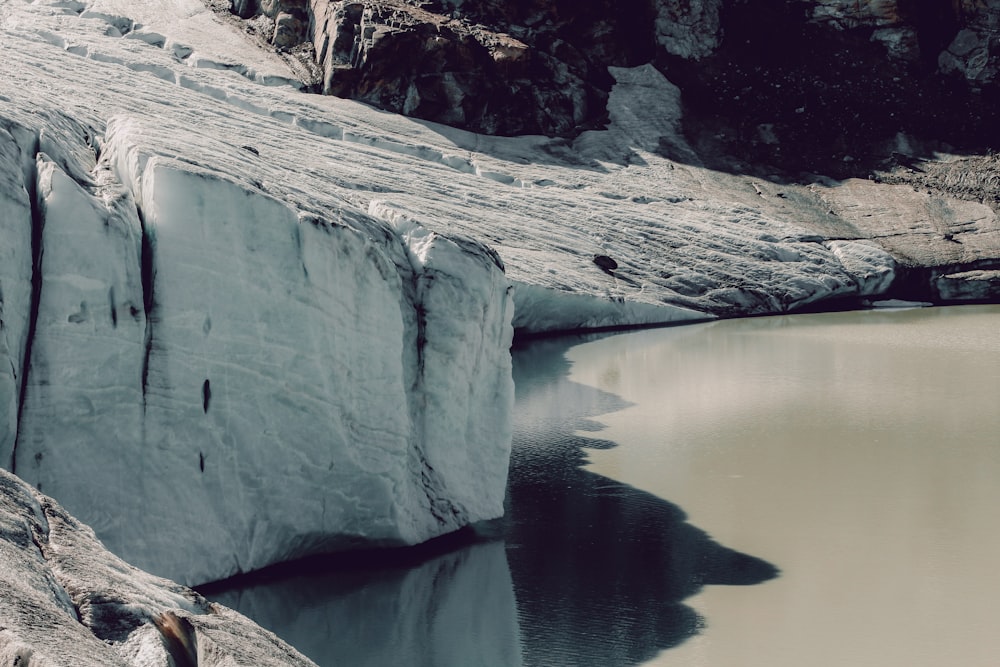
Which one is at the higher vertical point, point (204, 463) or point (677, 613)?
point (204, 463)

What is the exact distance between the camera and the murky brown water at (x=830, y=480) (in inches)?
216

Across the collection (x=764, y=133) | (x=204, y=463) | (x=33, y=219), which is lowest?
(x=204, y=463)

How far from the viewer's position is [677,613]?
5758 millimetres

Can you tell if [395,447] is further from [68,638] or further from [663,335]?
[663,335]

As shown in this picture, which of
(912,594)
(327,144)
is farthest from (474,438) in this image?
(327,144)

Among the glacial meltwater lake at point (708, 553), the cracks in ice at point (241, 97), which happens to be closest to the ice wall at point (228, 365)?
the glacial meltwater lake at point (708, 553)

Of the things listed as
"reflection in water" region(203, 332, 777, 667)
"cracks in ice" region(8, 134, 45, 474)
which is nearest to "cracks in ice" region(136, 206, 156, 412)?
"cracks in ice" region(8, 134, 45, 474)

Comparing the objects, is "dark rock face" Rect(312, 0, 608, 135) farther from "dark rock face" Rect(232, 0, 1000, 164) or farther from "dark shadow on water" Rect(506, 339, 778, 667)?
"dark shadow on water" Rect(506, 339, 778, 667)

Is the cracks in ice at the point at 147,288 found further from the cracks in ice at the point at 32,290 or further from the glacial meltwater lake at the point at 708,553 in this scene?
the glacial meltwater lake at the point at 708,553

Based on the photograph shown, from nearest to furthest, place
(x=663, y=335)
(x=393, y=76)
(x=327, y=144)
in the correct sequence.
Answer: (x=663, y=335) → (x=327, y=144) → (x=393, y=76)

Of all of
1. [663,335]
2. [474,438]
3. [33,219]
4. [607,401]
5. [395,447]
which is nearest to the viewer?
[33,219]

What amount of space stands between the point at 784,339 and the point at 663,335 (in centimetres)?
211

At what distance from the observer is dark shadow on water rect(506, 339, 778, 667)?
5.43 meters

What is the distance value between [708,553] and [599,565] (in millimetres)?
718
